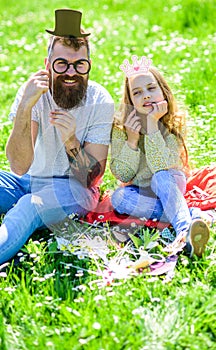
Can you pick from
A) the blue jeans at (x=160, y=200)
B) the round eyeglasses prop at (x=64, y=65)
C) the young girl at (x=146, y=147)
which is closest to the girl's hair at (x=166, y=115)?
the young girl at (x=146, y=147)

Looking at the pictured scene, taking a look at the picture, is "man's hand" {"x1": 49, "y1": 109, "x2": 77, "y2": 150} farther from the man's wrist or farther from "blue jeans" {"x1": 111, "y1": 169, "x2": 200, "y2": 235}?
"blue jeans" {"x1": 111, "y1": 169, "x2": 200, "y2": 235}

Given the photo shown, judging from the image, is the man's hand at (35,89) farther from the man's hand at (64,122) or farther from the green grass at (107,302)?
the green grass at (107,302)

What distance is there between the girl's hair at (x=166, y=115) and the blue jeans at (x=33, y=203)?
19.2 inches

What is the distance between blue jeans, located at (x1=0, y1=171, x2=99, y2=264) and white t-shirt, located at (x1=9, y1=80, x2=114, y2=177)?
0.29 feet

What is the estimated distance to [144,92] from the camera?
405 cm

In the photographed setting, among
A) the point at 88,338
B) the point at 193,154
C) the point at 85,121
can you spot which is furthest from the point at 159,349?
the point at 193,154

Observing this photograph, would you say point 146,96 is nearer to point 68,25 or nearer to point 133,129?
point 133,129

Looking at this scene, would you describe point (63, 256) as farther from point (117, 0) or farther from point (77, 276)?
point (117, 0)

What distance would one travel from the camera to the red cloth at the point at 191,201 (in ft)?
13.0

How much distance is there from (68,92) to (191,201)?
3.28 feet

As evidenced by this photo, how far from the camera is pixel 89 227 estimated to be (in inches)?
153

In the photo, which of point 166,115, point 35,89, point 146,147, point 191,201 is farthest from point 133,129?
point 35,89

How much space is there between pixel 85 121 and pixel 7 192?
63 cm

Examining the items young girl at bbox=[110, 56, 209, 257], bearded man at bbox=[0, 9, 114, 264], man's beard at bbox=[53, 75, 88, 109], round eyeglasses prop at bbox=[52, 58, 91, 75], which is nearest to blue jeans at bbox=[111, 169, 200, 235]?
young girl at bbox=[110, 56, 209, 257]
